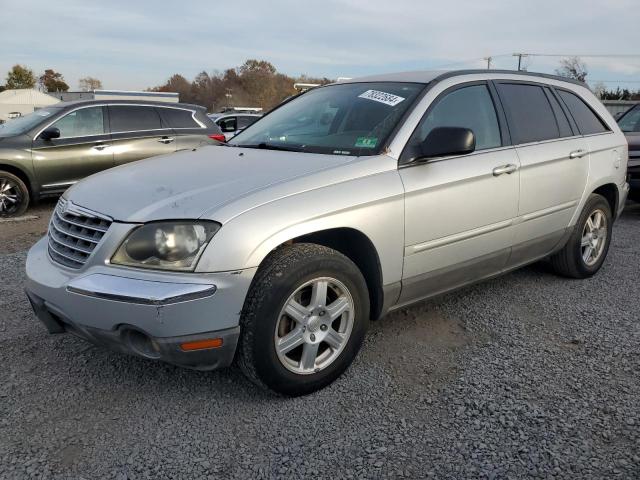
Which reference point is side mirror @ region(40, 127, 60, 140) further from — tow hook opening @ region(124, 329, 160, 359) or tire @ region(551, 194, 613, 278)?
tire @ region(551, 194, 613, 278)

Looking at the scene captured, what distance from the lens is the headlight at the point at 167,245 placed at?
8.12 ft

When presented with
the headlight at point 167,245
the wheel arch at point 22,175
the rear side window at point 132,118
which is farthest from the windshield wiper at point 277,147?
the rear side window at point 132,118

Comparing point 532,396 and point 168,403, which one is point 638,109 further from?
point 168,403

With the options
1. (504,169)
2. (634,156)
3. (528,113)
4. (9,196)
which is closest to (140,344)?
(504,169)

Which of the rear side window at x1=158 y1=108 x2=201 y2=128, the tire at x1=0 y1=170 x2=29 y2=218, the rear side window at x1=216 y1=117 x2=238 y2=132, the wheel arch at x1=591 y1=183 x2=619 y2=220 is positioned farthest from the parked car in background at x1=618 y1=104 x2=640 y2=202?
the tire at x1=0 y1=170 x2=29 y2=218

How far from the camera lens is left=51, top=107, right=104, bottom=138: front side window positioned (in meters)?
7.86

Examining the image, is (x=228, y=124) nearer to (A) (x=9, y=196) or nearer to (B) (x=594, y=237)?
(A) (x=9, y=196)

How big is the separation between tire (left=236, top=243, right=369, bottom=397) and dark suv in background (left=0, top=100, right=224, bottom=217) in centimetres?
610

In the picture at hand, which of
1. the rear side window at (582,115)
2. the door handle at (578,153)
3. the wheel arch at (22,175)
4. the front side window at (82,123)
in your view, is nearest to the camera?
the door handle at (578,153)

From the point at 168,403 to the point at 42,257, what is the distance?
1.06 m

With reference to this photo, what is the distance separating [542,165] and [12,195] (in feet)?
22.3

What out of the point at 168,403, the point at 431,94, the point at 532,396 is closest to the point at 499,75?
the point at 431,94

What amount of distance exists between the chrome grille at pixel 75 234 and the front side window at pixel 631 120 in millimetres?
8787

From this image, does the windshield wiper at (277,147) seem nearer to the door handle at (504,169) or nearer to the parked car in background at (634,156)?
the door handle at (504,169)
